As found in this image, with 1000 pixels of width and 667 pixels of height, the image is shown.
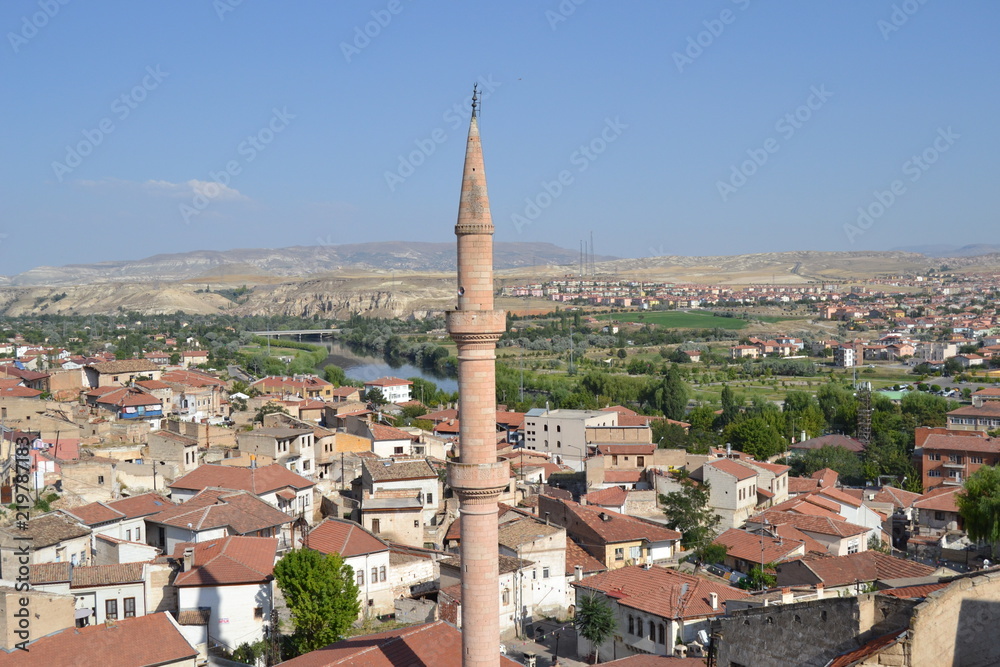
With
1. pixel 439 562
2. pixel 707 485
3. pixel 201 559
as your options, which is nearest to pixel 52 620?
pixel 201 559

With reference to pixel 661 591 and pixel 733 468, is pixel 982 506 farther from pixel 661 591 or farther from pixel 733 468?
pixel 661 591

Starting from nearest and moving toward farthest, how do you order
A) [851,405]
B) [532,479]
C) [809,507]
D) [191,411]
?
[809,507]
[532,479]
[191,411]
[851,405]

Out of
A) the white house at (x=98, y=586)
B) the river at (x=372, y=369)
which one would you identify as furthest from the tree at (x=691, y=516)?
the river at (x=372, y=369)

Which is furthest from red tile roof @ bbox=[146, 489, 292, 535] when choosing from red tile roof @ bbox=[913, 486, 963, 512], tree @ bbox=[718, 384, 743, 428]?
tree @ bbox=[718, 384, 743, 428]

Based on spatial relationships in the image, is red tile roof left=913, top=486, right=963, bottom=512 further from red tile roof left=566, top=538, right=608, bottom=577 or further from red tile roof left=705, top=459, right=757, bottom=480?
red tile roof left=566, top=538, right=608, bottom=577

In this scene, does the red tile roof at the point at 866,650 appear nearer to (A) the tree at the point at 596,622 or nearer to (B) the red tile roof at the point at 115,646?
(A) the tree at the point at 596,622

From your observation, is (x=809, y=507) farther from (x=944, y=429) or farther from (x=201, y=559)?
(x=201, y=559)
